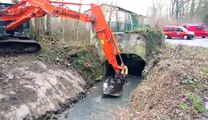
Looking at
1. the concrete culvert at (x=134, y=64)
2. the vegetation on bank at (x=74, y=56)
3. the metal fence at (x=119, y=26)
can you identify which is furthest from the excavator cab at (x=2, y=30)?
the metal fence at (x=119, y=26)

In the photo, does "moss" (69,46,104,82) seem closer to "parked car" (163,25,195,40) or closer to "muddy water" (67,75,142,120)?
"muddy water" (67,75,142,120)

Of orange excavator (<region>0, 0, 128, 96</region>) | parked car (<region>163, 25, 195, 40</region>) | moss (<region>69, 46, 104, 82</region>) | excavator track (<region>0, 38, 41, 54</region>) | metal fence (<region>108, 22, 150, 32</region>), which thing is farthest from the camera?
parked car (<region>163, 25, 195, 40</region>)

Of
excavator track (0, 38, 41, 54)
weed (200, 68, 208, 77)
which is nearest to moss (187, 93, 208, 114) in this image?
weed (200, 68, 208, 77)

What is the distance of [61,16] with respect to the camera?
1027cm

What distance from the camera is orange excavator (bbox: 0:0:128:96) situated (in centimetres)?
1029

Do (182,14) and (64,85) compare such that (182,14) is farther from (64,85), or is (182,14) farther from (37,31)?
(64,85)

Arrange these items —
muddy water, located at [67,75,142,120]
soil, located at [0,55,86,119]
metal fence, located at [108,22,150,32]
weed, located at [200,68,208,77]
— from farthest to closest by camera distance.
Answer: metal fence, located at [108,22,150,32], weed, located at [200,68,208,77], muddy water, located at [67,75,142,120], soil, located at [0,55,86,119]

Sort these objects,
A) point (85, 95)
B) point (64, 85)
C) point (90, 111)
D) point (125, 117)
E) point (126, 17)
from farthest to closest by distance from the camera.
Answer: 1. point (126, 17)
2. point (85, 95)
3. point (64, 85)
4. point (90, 111)
5. point (125, 117)

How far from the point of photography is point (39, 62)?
11375mm

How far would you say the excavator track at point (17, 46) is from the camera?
1130 cm

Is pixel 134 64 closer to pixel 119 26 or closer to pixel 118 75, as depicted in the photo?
pixel 119 26

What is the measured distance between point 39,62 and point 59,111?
2.82m

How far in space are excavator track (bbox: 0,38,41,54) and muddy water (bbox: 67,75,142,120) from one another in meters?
3.12

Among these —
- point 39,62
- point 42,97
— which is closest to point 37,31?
point 39,62
